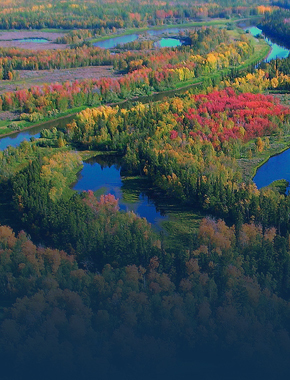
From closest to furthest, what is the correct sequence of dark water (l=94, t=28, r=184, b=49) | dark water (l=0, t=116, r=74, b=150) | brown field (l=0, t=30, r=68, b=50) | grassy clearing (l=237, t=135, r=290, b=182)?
grassy clearing (l=237, t=135, r=290, b=182) < dark water (l=0, t=116, r=74, b=150) < brown field (l=0, t=30, r=68, b=50) < dark water (l=94, t=28, r=184, b=49)

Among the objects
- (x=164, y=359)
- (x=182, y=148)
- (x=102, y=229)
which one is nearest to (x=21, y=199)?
(x=102, y=229)

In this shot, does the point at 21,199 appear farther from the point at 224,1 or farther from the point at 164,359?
the point at 224,1

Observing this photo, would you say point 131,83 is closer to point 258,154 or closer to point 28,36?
point 258,154

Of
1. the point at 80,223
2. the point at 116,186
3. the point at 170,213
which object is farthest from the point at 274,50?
the point at 80,223

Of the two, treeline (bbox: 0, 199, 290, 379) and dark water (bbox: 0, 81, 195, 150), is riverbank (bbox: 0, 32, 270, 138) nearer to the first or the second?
dark water (bbox: 0, 81, 195, 150)

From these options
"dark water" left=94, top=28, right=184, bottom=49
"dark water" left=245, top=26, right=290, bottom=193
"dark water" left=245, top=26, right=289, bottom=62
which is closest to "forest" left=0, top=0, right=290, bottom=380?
"dark water" left=245, top=26, right=290, bottom=193
